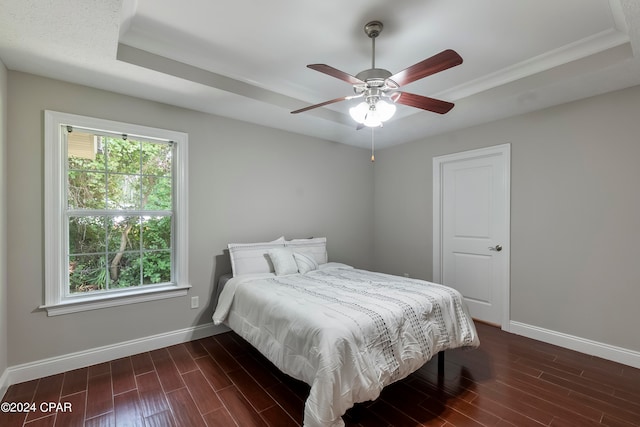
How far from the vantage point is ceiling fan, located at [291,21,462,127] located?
1.79 meters

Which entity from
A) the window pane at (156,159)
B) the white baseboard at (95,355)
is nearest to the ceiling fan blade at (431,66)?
the window pane at (156,159)

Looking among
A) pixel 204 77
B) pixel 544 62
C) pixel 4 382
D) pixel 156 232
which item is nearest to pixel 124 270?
pixel 156 232

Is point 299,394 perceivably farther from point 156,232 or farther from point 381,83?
point 381,83

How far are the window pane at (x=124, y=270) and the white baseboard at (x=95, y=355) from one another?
21.3 inches

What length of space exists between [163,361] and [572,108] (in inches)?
181

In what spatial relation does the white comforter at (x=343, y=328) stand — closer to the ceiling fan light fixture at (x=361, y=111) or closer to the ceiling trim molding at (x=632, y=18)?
the ceiling fan light fixture at (x=361, y=111)

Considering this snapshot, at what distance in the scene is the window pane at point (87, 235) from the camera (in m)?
2.57

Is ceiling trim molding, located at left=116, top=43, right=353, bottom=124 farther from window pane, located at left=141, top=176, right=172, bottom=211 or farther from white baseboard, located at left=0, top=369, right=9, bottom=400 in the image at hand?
white baseboard, located at left=0, top=369, right=9, bottom=400

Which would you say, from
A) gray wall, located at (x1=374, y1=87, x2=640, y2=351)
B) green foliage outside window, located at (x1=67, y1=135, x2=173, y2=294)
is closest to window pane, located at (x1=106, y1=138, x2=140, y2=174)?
green foliage outside window, located at (x1=67, y1=135, x2=173, y2=294)

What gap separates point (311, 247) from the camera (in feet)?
12.3

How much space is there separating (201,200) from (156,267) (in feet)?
2.69

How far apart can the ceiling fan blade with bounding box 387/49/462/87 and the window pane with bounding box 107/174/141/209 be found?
256 centimetres

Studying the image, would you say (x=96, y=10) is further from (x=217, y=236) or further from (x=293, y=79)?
(x=217, y=236)

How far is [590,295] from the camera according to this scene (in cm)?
279
